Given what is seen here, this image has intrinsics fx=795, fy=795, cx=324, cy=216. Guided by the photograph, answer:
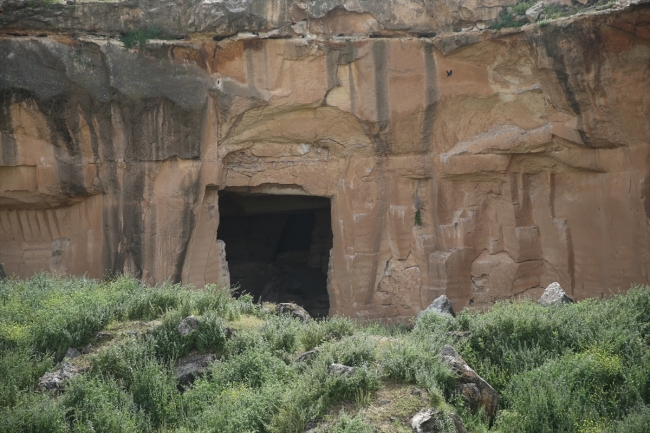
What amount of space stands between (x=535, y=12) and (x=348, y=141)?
146 inches

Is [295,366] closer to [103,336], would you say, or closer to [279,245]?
[103,336]

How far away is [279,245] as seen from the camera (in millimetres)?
18922

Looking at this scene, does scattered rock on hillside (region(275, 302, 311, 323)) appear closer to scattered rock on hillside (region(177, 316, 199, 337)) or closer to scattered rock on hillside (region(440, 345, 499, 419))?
scattered rock on hillside (region(177, 316, 199, 337))

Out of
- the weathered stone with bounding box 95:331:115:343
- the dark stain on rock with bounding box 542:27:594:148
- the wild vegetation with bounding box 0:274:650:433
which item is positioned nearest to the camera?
the wild vegetation with bounding box 0:274:650:433

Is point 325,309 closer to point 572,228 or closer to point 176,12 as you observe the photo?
point 572,228

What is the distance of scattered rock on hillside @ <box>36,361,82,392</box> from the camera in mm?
8047

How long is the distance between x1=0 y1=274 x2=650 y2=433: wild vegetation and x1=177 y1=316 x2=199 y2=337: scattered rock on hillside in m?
0.05

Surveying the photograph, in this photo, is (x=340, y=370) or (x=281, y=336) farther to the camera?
(x=281, y=336)

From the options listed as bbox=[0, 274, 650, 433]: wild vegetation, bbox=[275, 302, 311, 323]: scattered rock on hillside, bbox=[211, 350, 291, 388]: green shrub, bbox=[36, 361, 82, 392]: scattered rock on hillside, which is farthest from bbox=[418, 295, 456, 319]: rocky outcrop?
bbox=[36, 361, 82, 392]: scattered rock on hillside

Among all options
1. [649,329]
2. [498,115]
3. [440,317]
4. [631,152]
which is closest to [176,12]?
[498,115]

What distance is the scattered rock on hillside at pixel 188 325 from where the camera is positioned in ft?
29.5

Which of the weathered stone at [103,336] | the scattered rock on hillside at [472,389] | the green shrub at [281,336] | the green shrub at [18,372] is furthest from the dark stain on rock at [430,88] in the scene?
the green shrub at [18,372]

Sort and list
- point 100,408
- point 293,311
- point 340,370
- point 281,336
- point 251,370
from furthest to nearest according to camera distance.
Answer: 1. point 293,311
2. point 281,336
3. point 251,370
4. point 340,370
5. point 100,408

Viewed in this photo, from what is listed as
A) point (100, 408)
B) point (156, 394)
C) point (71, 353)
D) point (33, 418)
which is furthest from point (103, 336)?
point (33, 418)
